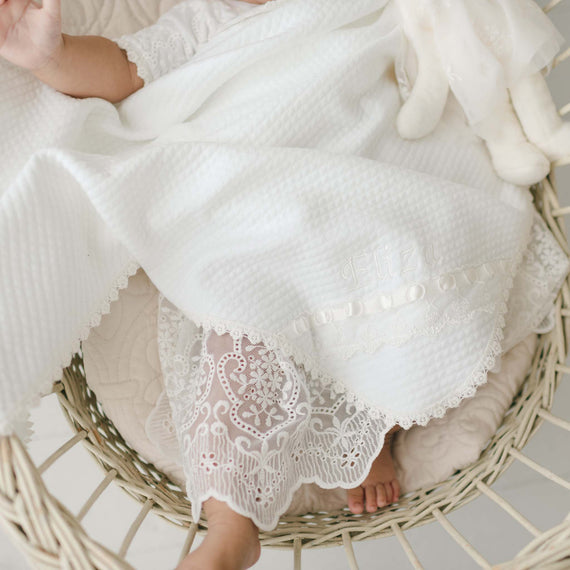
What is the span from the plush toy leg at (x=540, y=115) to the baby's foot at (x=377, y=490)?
19.3 inches

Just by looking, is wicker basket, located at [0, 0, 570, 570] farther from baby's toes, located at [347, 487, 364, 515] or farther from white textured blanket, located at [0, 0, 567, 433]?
white textured blanket, located at [0, 0, 567, 433]

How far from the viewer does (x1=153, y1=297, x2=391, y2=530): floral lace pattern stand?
2.77ft

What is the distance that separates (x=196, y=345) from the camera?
100 cm

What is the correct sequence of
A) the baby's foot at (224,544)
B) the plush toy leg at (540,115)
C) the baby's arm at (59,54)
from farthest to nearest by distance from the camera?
1. the plush toy leg at (540,115)
2. the baby's arm at (59,54)
3. the baby's foot at (224,544)

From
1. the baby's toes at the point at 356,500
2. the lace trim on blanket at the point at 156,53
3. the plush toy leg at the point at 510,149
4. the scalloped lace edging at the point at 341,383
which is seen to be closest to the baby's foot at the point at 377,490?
the baby's toes at the point at 356,500

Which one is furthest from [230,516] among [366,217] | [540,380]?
[540,380]

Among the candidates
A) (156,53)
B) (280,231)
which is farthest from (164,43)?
(280,231)

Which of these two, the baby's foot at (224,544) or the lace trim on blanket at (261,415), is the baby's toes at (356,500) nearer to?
the lace trim on blanket at (261,415)

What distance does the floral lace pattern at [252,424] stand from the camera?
0.84 meters

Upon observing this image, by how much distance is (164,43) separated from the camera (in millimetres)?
1021

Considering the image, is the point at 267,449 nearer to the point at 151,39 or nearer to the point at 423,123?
the point at 423,123

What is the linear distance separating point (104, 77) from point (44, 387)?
0.46m

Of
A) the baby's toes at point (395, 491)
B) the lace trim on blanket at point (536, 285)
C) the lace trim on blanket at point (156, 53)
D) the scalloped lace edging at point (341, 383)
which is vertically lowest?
the baby's toes at point (395, 491)

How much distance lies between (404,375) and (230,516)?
0.29m
